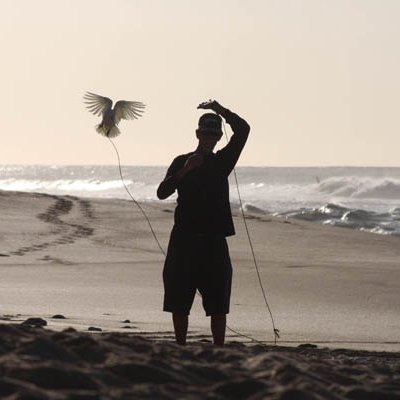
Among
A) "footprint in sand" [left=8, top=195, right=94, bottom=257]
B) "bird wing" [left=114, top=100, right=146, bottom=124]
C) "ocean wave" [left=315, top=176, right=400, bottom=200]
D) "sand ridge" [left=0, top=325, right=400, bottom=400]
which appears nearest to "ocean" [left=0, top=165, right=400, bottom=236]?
"ocean wave" [left=315, top=176, right=400, bottom=200]

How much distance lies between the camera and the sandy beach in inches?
226

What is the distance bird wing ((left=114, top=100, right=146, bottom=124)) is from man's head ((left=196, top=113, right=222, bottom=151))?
1537 millimetres

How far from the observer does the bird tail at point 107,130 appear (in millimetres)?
9266

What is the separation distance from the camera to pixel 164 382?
226 inches

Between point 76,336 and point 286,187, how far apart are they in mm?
65405

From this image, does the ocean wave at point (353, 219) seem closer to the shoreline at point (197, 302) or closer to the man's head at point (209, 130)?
the shoreline at point (197, 302)

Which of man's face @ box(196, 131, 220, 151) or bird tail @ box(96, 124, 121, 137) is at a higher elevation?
bird tail @ box(96, 124, 121, 137)

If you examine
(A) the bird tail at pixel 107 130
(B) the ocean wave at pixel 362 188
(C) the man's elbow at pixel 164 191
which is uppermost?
(B) the ocean wave at pixel 362 188

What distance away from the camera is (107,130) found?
9305mm

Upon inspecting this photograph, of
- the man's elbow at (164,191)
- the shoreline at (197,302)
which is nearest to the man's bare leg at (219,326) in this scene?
the man's elbow at (164,191)

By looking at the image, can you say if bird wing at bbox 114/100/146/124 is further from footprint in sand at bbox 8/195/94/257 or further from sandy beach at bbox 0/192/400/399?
footprint in sand at bbox 8/195/94/257

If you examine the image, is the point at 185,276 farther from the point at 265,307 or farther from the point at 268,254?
the point at 268,254

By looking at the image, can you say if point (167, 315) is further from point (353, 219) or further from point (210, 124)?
point (353, 219)

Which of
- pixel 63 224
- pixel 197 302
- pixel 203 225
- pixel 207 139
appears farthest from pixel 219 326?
pixel 63 224
